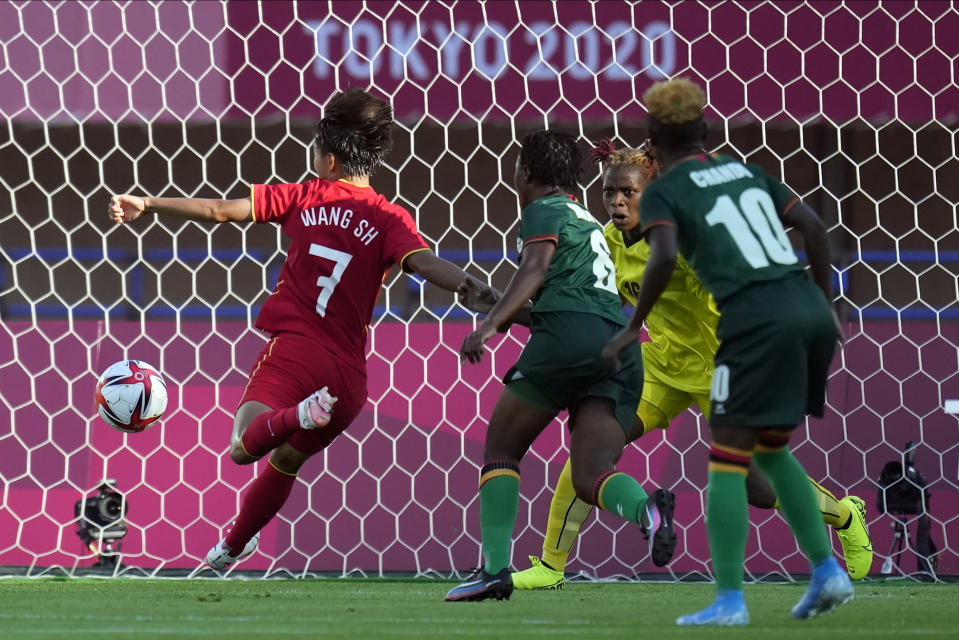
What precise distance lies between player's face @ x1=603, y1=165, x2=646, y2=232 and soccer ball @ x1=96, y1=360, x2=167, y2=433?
1.72 m

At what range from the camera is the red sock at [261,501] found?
15.5 feet

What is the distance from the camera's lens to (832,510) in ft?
16.5

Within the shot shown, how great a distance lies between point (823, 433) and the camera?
6.07m

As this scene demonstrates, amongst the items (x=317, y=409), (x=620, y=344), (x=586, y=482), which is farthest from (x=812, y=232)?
(x=317, y=409)

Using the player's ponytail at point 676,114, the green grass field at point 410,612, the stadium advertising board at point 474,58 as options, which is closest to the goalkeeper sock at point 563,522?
the green grass field at point 410,612

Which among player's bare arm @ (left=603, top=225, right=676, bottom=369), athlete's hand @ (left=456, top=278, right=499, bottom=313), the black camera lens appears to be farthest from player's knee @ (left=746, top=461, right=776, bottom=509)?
the black camera lens

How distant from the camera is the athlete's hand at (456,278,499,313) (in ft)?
13.8

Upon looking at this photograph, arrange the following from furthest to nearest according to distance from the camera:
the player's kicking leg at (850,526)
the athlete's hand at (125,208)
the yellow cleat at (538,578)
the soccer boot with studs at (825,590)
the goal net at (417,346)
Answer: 1. the goal net at (417,346)
2. the player's kicking leg at (850,526)
3. the yellow cleat at (538,578)
4. the athlete's hand at (125,208)
5. the soccer boot with studs at (825,590)

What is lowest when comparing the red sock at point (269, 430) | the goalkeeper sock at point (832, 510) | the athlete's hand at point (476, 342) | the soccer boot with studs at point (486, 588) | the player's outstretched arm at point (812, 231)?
the soccer boot with studs at point (486, 588)

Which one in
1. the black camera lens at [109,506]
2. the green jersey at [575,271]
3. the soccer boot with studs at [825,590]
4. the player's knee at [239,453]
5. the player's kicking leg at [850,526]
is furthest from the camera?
the black camera lens at [109,506]

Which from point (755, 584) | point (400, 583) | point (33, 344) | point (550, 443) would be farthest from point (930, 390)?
point (33, 344)

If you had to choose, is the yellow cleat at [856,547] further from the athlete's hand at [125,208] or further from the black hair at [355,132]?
the athlete's hand at [125,208]

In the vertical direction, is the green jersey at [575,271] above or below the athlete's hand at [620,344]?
above

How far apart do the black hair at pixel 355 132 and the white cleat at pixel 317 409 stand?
93cm
